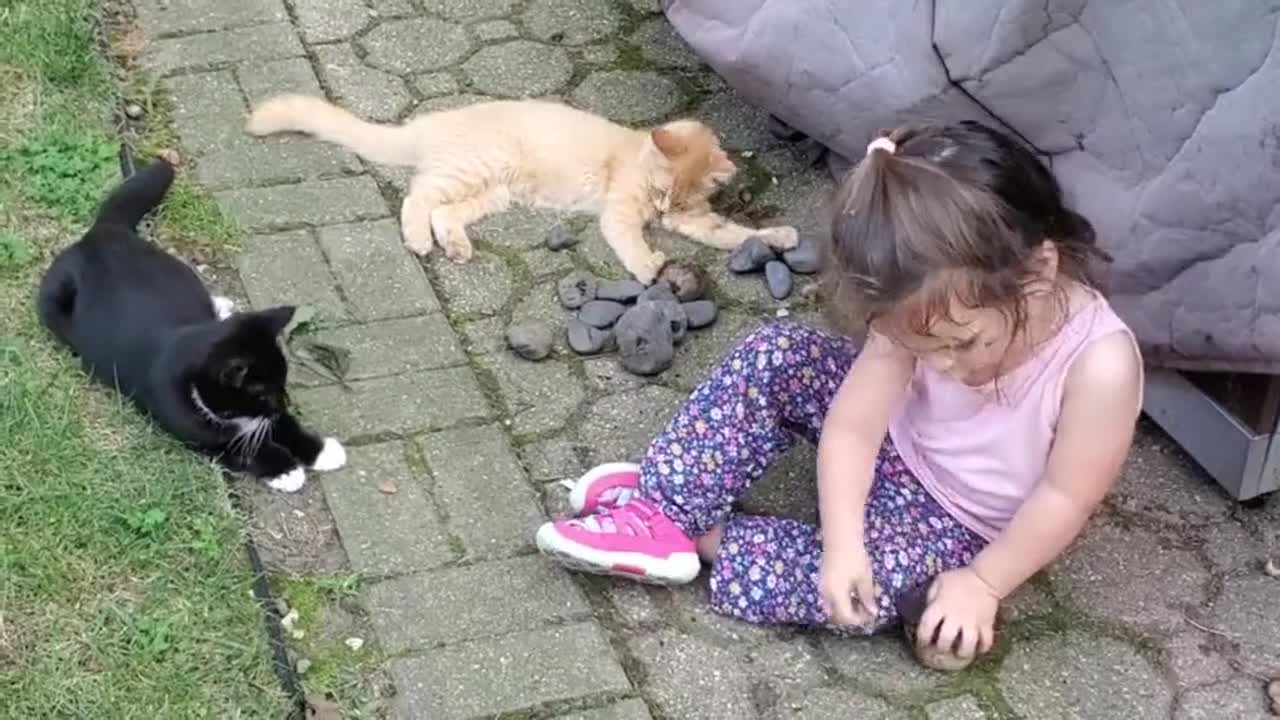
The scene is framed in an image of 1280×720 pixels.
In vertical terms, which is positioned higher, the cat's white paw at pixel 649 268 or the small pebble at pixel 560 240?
the cat's white paw at pixel 649 268

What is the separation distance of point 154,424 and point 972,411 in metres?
1.40

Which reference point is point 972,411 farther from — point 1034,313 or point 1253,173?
point 1253,173

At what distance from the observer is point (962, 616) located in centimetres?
250

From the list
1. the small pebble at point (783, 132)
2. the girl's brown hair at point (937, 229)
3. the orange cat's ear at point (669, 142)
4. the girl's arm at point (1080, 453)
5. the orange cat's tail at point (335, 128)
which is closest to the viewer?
the girl's brown hair at point (937, 229)

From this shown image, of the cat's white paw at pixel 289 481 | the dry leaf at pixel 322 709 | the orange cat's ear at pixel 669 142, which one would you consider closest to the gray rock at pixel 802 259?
the orange cat's ear at pixel 669 142

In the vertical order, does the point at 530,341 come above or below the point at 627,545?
below

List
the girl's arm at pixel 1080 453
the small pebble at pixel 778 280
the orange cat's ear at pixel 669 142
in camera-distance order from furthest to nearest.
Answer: the orange cat's ear at pixel 669 142 < the small pebble at pixel 778 280 < the girl's arm at pixel 1080 453

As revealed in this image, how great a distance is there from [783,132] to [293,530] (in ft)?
5.19

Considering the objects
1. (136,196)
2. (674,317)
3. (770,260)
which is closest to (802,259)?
(770,260)

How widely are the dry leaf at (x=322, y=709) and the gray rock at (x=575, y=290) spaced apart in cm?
109

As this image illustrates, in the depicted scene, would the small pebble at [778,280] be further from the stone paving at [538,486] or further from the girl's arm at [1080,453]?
the girl's arm at [1080,453]

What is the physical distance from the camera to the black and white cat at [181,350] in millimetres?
2750

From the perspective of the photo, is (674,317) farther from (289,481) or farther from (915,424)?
(289,481)

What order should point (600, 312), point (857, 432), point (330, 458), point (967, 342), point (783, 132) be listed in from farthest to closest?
point (783, 132) → point (600, 312) → point (330, 458) → point (857, 432) → point (967, 342)
